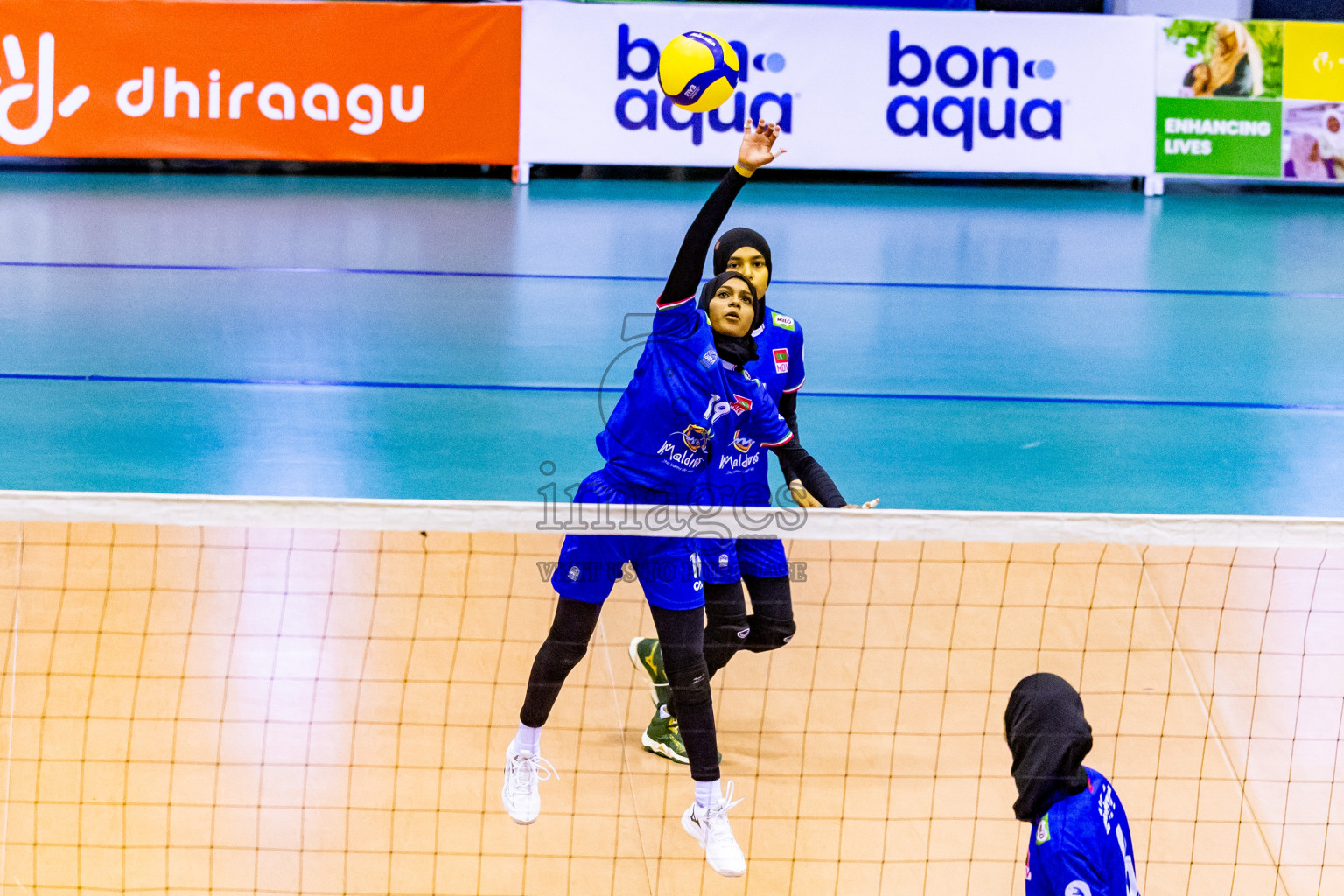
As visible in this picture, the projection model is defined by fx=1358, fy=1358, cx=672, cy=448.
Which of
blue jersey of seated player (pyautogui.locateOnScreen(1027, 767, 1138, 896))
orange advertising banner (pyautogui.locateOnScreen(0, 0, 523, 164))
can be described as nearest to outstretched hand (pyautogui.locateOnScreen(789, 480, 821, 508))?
blue jersey of seated player (pyautogui.locateOnScreen(1027, 767, 1138, 896))

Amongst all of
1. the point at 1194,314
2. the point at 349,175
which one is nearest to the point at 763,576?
the point at 1194,314

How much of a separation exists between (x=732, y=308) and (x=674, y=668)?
1190 mm

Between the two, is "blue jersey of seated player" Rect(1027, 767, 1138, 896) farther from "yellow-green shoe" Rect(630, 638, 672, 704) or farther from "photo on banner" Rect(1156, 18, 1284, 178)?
"photo on banner" Rect(1156, 18, 1284, 178)

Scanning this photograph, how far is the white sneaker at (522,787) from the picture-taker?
177 inches

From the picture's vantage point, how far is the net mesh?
4.36 metres

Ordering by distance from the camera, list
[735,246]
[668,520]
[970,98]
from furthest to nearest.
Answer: [970,98] → [735,246] → [668,520]

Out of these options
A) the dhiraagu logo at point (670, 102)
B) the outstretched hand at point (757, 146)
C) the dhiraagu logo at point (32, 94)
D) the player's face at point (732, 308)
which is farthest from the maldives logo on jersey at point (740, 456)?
the dhiraagu logo at point (32, 94)

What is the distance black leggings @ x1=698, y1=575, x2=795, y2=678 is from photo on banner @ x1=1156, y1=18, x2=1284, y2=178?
1265 cm

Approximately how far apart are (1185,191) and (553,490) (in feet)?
40.0

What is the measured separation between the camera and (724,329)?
14.9 ft

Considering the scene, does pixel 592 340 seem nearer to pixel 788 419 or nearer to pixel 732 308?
pixel 788 419

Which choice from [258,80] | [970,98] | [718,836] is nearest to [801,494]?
[718,836]

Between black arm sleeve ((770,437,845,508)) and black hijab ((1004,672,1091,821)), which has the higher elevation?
black arm sleeve ((770,437,845,508))

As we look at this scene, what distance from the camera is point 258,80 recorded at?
49.9 ft
